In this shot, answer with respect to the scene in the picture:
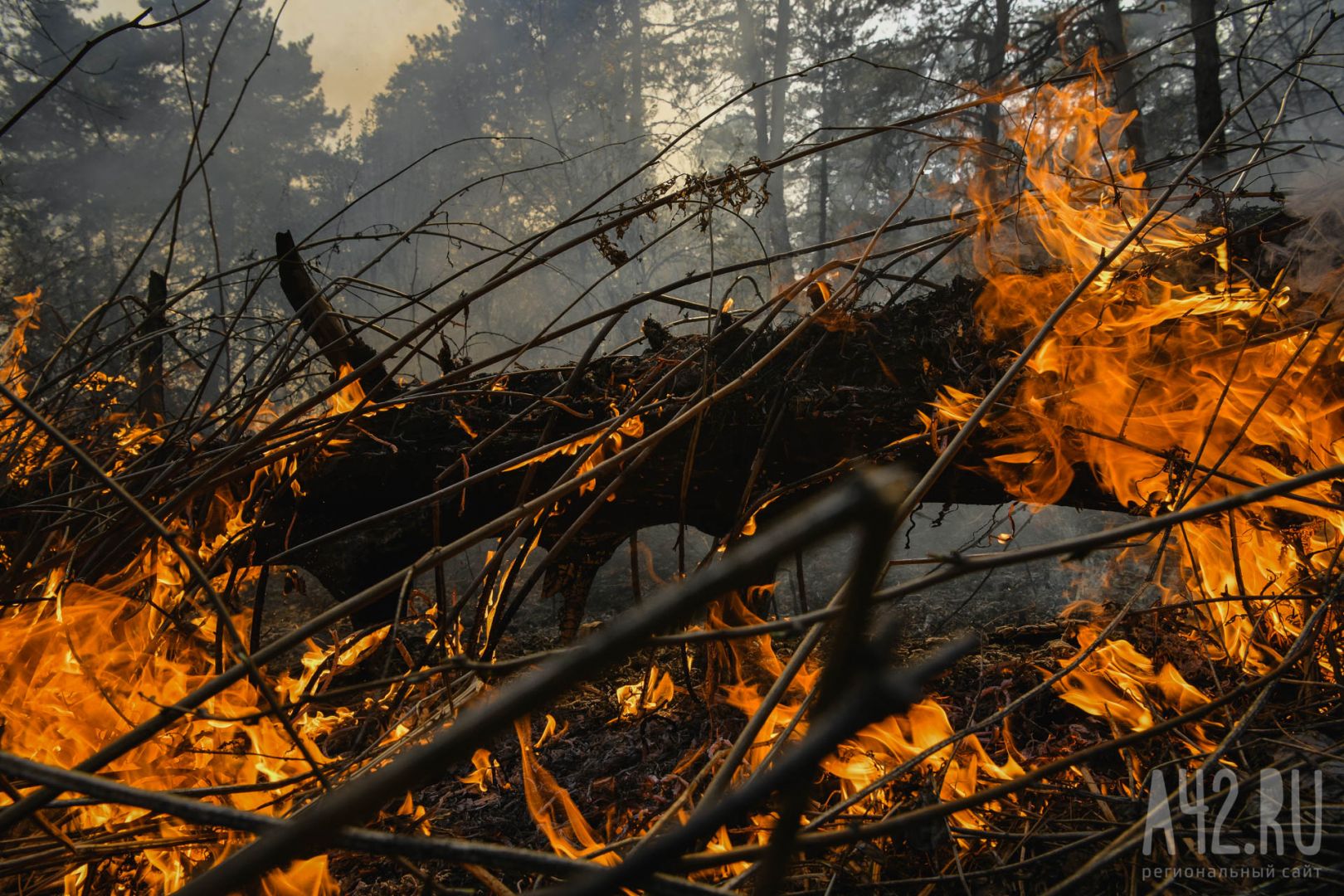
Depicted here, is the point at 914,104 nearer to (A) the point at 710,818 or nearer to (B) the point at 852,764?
(B) the point at 852,764

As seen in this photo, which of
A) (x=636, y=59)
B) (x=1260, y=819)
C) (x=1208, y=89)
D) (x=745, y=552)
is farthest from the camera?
(x=636, y=59)

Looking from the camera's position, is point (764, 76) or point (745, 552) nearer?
→ point (745, 552)

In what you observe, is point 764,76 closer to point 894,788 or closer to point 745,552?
point 894,788

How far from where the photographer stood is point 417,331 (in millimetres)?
1850

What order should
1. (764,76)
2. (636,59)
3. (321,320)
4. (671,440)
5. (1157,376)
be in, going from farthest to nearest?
(636,59) → (764,76) → (321,320) → (671,440) → (1157,376)

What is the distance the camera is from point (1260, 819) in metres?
1.33

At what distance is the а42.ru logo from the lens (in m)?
1.28

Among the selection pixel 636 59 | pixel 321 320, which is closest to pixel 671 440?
pixel 321 320

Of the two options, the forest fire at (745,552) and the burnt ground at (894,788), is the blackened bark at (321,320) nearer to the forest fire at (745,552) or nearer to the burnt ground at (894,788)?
the forest fire at (745,552)

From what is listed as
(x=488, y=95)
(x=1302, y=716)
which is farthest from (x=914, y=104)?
(x=488, y=95)

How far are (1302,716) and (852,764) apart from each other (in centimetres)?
113

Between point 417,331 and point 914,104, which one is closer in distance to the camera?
point 417,331

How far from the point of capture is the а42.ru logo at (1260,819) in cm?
128

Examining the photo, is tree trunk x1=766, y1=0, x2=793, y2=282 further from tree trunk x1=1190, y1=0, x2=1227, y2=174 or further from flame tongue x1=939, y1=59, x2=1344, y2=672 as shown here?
flame tongue x1=939, y1=59, x2=1344, y2=672
